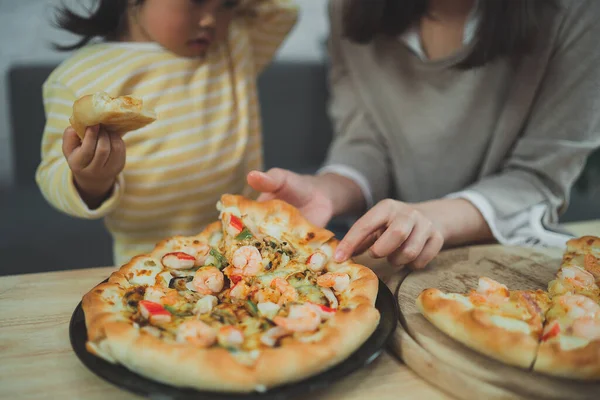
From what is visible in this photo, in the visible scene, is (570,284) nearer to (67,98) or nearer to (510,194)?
(510,194)

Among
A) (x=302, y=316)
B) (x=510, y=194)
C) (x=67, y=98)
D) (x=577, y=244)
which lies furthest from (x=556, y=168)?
(x=67, y=98)

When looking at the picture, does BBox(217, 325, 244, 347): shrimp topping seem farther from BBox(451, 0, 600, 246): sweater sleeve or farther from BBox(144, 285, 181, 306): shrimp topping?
BBox(451, 0, 600, 246): sweater sleeve

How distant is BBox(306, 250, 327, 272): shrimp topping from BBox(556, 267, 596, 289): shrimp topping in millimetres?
433

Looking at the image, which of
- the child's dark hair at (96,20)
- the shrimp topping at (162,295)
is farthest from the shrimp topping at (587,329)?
the child's dark hair at (96,20)

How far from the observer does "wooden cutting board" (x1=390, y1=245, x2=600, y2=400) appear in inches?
28.0

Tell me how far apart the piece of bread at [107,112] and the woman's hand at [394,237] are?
0.43 m

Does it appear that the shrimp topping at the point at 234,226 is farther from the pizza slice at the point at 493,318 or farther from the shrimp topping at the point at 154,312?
the pizza slice at the point at 493,318

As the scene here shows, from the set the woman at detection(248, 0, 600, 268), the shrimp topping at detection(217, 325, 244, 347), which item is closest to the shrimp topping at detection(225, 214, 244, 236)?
the woman at detection(248, 0, 600, 268)

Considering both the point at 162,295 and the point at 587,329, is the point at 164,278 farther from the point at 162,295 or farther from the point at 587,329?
the point at 587,329

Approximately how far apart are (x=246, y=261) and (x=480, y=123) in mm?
936

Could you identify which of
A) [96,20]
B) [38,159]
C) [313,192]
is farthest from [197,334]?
[38,159]

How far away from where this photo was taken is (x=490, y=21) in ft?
4.49

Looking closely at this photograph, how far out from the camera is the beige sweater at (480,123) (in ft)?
4.44

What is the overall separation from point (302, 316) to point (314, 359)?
0.10 m
